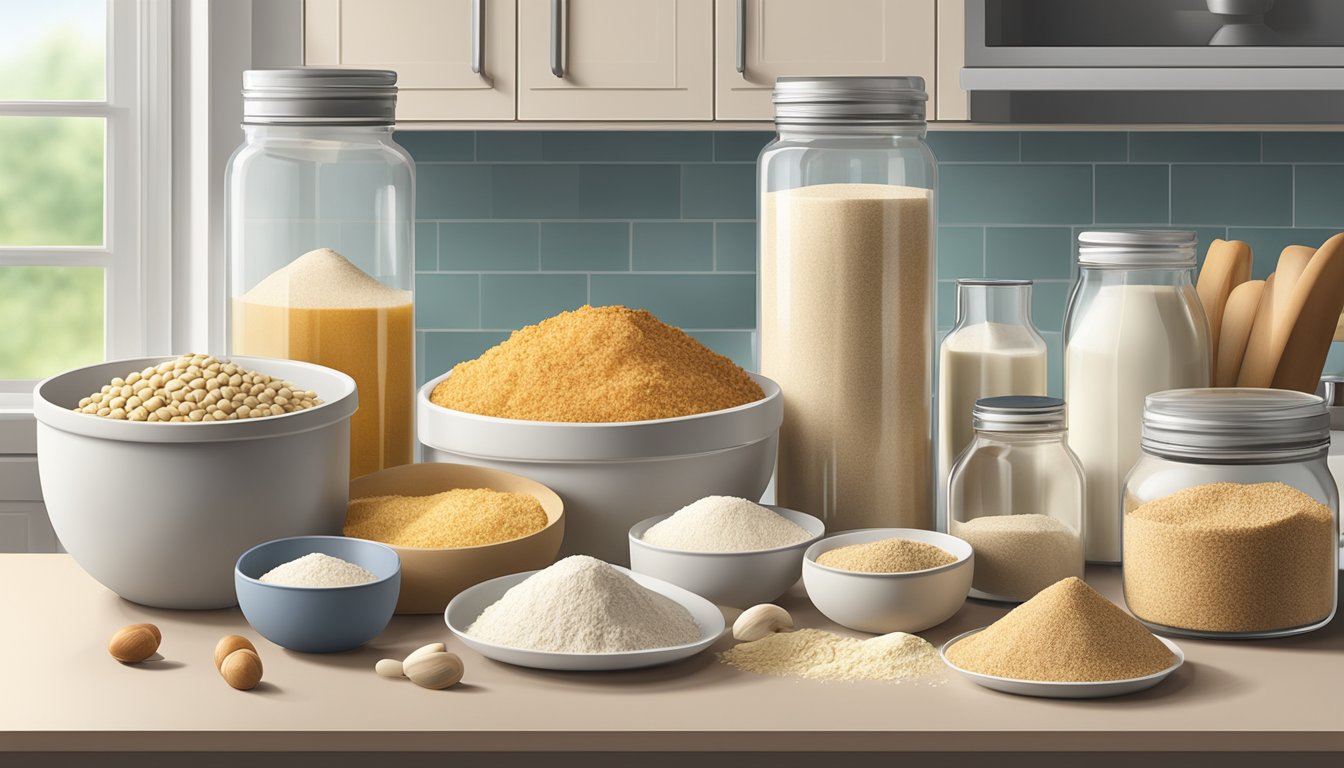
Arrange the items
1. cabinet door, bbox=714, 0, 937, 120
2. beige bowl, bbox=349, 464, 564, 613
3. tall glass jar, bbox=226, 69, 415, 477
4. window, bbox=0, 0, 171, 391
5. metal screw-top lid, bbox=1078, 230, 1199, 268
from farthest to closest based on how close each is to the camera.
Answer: window, bbox=0, 0, 171, 391 < cabinet door, bbox=714, 0, 937, 120 < tall glass jar, bbox=226, 69, 415, 477 < metal screw-top lid, bbox=1078, 230, 1199, 268 < beige bowl, bbox=349, 464, 564, 613

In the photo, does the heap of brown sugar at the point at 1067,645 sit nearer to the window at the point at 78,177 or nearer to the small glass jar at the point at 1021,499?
the small glass jar at the point at 1021,499

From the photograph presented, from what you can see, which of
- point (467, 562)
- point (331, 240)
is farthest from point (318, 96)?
point (467, 562)

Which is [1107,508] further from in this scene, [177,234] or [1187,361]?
[177,234]

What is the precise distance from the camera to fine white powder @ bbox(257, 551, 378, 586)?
923 mm

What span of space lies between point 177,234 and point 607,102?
0.93 m

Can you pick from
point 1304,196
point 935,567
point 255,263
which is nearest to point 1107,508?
point 935,567

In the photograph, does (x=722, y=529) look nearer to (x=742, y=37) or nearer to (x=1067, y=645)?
(x=1067, y=645)

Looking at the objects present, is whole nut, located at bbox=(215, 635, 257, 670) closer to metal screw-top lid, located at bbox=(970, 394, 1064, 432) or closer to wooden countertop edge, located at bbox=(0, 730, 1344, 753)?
wooden countertop edge, located at bbox=(0, 730, 1344, 753)

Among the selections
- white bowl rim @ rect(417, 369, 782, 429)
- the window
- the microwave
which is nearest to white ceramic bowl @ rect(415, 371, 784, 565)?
white bowl rim @ rect(417, 369, 782, 429)

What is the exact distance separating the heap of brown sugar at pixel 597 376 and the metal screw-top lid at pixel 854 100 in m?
0.24

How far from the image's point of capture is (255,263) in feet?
4.19

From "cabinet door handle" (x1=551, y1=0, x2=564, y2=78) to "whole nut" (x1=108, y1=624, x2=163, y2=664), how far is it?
1.40 m

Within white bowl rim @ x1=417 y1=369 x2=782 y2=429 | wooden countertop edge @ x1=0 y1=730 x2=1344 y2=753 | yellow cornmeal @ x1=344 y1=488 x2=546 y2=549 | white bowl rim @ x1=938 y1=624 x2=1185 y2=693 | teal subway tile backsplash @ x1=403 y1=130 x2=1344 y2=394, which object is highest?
teal subway tile backsplash @ x1=403 y1=130 x2=1344 y2=394

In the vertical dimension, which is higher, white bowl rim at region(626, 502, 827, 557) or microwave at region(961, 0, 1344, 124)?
microwave at region(961, 0, 1344, 124)
